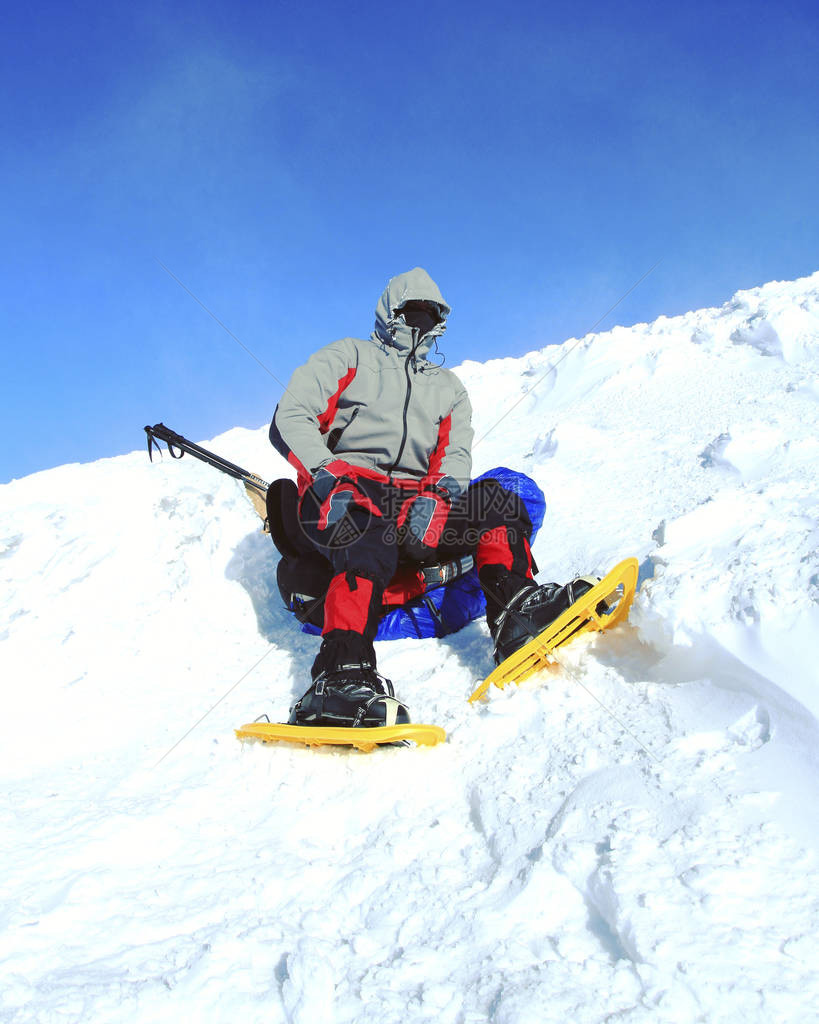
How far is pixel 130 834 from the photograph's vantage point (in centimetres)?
174

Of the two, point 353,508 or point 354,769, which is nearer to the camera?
point 354,769

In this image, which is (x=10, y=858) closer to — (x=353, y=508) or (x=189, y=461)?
(x=353, y=508)

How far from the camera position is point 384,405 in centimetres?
294

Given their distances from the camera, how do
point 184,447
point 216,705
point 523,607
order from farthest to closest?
point 184,447
point 216,705
point 523,607

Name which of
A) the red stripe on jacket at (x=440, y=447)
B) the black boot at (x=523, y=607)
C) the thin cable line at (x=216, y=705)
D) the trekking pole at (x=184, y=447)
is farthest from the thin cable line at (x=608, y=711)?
the trekking pole at (x=184, y=447)

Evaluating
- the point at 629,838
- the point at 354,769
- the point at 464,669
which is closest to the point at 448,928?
the point at 629,838

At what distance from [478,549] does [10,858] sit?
1840mm

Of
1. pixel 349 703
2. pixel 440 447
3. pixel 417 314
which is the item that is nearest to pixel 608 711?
pixel 349 703

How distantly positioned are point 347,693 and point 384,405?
138 cm

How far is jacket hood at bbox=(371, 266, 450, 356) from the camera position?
3020 millimetres

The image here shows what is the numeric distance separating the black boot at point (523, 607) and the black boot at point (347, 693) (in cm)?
48

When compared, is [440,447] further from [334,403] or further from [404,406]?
[334,403]

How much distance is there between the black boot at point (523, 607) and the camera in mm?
2338

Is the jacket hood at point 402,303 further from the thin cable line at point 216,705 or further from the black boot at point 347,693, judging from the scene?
the thin cable line at point 216,705
